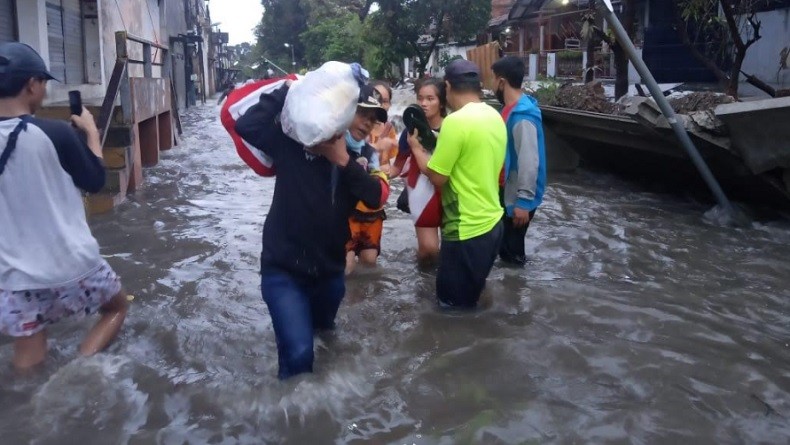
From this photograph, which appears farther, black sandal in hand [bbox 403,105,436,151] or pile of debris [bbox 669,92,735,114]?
pile of debris [bbox 669,92,735,114]

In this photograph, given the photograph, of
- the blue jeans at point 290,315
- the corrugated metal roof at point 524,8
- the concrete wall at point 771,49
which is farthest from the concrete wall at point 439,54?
the blue jeans at point 290,315

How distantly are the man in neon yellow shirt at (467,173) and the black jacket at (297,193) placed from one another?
34.9 inches

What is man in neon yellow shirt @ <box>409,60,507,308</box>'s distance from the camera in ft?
14.0

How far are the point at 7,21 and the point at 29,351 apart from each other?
8957mm

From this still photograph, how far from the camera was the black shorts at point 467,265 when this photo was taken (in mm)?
4441

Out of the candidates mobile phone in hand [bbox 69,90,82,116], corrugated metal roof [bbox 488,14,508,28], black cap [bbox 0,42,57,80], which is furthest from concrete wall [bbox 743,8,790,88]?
corrugated metal roof [bbox 488,14,508,28]

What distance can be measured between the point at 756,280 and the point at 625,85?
821cm

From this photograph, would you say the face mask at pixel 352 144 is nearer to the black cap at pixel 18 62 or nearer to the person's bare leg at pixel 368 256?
the black cap at pixel 18 62

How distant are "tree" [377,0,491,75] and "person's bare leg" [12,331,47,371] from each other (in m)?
24.0

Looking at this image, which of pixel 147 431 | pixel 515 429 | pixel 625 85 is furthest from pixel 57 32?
pixel 515 429

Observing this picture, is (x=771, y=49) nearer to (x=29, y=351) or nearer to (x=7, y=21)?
(x=7, y=21)

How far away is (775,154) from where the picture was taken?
7.21 meters

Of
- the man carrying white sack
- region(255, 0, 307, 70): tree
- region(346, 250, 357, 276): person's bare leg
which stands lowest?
region(346, 250, 357, 276): person's bare leg

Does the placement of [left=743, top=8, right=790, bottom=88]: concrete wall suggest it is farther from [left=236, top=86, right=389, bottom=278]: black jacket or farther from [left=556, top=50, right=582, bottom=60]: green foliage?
[left=236, top=86, right=389, bottom=278]: black jacket
